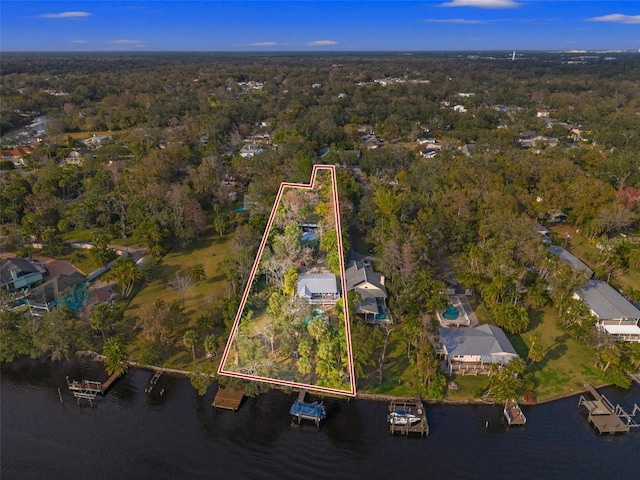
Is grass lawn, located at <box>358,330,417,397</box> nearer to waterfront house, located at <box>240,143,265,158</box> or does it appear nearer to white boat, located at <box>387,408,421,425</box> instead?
white boat, located at <box>387,408,421,425</box>

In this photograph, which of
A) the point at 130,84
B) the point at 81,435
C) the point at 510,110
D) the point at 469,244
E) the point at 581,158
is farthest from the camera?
the point at 130,84

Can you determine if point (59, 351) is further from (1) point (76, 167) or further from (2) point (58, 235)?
(1) point (76, 167)

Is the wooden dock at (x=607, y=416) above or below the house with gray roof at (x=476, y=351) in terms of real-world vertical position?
below

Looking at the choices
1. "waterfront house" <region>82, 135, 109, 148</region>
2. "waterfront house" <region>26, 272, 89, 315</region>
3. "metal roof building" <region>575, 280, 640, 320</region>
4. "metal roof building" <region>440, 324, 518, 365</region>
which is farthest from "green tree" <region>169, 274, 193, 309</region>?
"waterfront house" <region>82, 135, 109, 148</region>

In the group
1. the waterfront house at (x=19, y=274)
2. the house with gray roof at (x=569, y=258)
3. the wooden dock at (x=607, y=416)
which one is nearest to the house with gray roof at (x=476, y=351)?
the wooden dock at (x=607, y=416)

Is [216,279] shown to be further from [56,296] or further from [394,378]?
[394,378]

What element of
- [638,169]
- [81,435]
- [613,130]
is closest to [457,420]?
[81,435]

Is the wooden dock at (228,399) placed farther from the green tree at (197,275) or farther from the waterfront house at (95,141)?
the waterfront house at (95,141)
